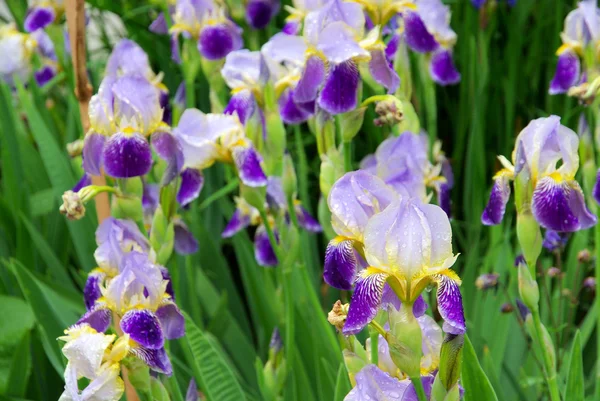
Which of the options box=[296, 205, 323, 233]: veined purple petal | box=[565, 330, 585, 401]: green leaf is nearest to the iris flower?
box=[296, 205, 323, 233]: veined purple petal

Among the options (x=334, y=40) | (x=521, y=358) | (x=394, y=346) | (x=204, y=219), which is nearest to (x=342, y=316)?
(x=394, y=346)

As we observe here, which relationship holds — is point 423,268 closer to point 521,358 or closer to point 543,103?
point 521,358

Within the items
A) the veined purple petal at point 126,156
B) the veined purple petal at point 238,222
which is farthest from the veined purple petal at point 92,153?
the veined purple petal at point 238,222

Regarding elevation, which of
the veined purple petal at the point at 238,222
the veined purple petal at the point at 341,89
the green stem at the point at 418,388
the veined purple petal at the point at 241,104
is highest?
the veined purple petal at the point at 341,89

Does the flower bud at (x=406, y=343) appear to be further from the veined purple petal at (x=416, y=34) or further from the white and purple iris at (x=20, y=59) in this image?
the white and purple iris at (x=20, y=59)

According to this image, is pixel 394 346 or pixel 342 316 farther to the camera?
pixel 342 316
